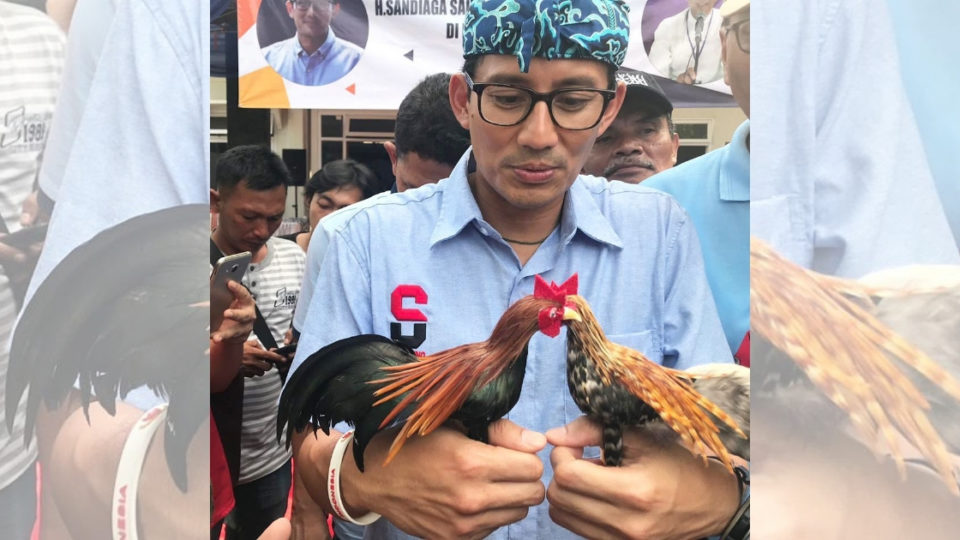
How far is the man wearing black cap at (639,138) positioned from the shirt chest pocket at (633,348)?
373 mm

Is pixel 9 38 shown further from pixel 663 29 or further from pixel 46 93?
pixel 663 29

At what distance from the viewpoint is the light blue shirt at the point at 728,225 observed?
5.67ft

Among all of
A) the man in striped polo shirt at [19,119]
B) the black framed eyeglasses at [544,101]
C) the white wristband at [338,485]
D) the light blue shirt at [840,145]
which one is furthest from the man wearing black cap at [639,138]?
the man in striped polo shirt at [19,119]

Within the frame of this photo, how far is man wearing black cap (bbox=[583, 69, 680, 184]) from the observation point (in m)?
1.82

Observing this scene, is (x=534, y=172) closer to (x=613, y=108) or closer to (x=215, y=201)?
(x=613, y=108)

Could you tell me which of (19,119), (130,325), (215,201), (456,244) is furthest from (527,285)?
(19,119)

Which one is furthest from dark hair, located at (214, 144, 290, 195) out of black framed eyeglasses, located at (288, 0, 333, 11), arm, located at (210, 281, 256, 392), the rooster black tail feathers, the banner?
the rooster black tail feathers

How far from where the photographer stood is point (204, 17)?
169cm

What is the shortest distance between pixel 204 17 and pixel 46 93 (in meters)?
0.40

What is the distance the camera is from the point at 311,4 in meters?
1.87

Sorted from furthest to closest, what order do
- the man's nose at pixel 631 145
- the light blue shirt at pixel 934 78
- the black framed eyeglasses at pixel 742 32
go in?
1. the man's nose at pixel 631 145
2. the black framed eyeglasses at pixel 742 32
3. the light blue shirt at pixel 934 78

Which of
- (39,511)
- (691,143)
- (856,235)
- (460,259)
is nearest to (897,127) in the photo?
(856,235)

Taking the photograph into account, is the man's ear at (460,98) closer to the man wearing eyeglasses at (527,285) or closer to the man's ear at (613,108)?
the man wearing eyeglasses at (527,285)

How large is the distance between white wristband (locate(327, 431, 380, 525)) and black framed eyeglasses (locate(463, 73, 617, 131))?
79cm
